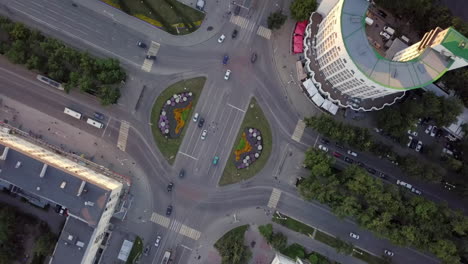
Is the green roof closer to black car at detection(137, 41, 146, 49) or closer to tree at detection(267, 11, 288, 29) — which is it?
tree at detection(267, 11, 288, 29)

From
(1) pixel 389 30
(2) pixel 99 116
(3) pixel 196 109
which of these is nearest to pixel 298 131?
(3) pixel 196 109

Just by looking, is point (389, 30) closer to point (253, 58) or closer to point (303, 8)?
point (303, 8)

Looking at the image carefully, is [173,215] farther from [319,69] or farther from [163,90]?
[319,69]

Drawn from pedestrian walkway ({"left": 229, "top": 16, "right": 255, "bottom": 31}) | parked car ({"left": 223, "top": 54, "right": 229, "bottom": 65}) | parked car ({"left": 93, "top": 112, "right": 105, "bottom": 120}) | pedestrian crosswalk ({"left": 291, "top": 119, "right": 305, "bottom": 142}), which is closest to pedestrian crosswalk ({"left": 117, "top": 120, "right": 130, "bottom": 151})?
parked car ({"left": 93, "top": 112, "right": 105, "bottom": 120})

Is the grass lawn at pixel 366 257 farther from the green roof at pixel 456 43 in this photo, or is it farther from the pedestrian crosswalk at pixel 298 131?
the green roof at pixel 456 43

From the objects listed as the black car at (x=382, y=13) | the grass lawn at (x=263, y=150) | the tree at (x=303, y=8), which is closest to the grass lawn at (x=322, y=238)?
the grass lawn at (x=263, y=150)

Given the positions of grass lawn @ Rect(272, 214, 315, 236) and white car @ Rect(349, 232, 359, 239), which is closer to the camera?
grass lawn @ Rect(272, 214, 315, 236)

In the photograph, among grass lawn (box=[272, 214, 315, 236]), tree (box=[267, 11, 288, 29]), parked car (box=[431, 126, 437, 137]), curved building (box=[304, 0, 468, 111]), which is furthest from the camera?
parked car (box=[431, 126, 437, 137])
